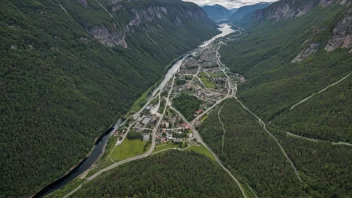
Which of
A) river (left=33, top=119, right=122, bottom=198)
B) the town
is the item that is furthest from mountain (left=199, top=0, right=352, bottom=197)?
river (left=33, top=119, right=122, bottom=198)

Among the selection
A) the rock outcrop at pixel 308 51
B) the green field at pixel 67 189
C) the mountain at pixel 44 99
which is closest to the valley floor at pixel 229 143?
the green field at pixel 67 189

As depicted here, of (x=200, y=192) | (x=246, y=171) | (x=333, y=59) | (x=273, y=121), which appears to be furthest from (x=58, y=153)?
(x=333, y=59)

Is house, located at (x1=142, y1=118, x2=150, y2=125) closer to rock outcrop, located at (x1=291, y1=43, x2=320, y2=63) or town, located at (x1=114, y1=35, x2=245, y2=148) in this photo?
town, located at (x1=114, y1=35, x2=245, y2=148)

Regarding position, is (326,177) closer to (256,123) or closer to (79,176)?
(256,123)

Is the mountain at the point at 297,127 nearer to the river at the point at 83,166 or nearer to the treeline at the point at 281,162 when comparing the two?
the treeline at the point at 281,162

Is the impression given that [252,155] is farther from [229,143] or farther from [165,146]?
[165,146]

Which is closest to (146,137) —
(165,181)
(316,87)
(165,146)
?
(165,146)

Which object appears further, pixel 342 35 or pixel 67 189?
pixel 342 35
